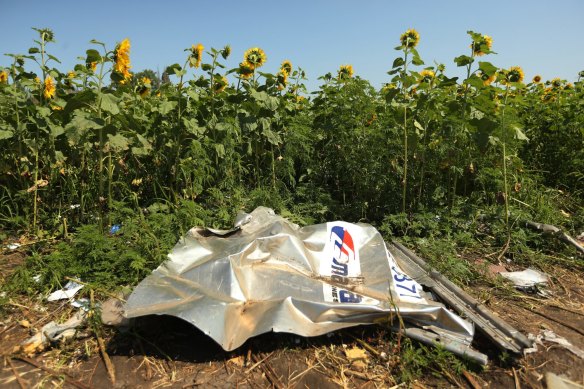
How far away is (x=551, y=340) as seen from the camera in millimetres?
2105

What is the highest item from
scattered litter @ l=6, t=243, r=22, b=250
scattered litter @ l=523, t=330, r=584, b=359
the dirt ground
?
scattered litter @ l=6, t=243, r=22, b=250

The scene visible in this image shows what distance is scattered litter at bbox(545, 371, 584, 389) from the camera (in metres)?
1.84

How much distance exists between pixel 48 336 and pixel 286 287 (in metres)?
1.25

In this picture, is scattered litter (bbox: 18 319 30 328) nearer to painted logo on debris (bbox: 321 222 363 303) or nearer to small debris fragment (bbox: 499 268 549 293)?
painted logo on debris (bbox: 321 222 363 303)

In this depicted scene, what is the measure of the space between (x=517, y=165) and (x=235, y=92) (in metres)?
2.73

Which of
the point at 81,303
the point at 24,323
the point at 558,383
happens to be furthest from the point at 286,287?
the point at 24,323

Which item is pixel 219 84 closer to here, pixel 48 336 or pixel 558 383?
pixel 48 336

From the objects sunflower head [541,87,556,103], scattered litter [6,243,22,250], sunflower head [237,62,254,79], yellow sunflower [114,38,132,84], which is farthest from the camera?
sunflower head [541,87,556,103]

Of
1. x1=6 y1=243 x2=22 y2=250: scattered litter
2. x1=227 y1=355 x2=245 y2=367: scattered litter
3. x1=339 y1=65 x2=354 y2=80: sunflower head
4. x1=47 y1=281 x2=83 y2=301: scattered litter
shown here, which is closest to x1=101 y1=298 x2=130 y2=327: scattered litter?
x1=47 y1=281 x2=83 y2=301: scattered litter

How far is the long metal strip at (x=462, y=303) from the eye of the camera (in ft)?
6.57

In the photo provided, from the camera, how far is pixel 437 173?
383cm

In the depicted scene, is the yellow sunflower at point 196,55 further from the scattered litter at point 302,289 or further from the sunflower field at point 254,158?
the scattered litter at point 302,289

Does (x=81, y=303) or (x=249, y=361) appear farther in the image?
(x=81, y=303)

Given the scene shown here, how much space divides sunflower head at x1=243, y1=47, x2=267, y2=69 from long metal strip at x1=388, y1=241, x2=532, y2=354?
2.12 metres
